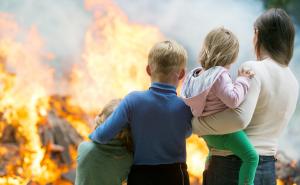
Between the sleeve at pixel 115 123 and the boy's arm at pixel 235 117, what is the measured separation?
48cm

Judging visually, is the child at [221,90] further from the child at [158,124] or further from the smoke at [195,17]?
the smoke at [195,17]

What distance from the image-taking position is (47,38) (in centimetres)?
709

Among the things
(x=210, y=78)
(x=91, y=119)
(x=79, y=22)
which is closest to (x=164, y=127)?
(x=210, y=78)

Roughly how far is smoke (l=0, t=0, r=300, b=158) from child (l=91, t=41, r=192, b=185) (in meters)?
3.47

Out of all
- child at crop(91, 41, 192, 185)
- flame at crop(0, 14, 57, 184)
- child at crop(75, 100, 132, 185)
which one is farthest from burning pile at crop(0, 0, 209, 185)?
child at crop(91, 41, 192, 185)

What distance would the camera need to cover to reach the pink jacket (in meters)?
2.36

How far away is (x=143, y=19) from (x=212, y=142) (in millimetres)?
4450

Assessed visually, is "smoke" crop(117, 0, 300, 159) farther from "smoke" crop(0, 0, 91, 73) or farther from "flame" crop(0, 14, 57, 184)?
"flame" crop(0, 14, 57, 184)

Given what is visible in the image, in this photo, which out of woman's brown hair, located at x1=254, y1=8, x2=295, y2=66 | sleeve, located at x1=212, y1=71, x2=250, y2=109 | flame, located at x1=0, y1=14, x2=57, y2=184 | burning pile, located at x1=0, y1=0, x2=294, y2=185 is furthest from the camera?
burning pile, located at x1=0, y1=0, x2=294, y2=185

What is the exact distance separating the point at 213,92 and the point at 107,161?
84cm

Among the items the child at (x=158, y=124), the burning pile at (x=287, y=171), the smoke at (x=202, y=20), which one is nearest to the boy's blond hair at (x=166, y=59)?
the child at (x=158, y=124)

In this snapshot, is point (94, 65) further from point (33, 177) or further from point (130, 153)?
point (130, 153)

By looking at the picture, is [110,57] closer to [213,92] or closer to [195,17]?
[195,17]

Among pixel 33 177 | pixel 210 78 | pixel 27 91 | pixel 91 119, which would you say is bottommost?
pixel 33 177
